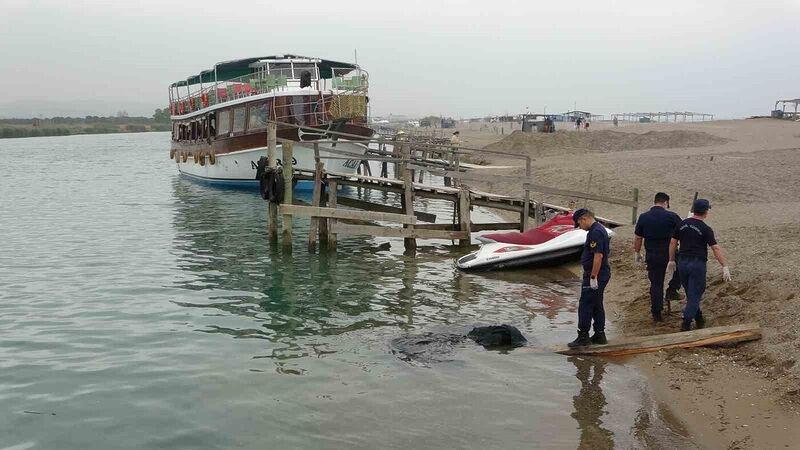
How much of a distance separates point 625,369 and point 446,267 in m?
7.71

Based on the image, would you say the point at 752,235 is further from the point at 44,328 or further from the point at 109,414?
the point at 44,328

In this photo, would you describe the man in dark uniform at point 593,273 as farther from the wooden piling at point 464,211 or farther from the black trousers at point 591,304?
the wooden piling at point 464,211

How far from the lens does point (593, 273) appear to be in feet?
28.0

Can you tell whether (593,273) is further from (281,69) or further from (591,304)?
(281,69)

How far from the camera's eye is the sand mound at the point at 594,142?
43969mm

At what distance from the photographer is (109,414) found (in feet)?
25.1

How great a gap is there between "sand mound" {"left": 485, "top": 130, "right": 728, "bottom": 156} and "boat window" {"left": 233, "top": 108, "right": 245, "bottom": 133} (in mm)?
20058

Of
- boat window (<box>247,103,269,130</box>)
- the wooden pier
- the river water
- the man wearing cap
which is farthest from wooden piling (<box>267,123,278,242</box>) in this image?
boat window (<box>247,103,269,130</box>)

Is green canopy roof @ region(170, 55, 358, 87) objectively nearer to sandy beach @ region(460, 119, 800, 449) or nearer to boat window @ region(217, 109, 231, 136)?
boat window @ region(217, 109, 231, 136)

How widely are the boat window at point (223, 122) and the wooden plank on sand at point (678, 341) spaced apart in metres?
26.7

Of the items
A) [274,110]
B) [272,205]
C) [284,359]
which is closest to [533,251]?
[272,205]

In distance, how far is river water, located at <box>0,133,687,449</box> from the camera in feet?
23.2

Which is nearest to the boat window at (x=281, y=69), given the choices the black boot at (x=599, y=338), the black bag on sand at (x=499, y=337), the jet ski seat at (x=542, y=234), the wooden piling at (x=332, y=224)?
the wooden piling at (x=332, y=224)

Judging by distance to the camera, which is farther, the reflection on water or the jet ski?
the jet ski
